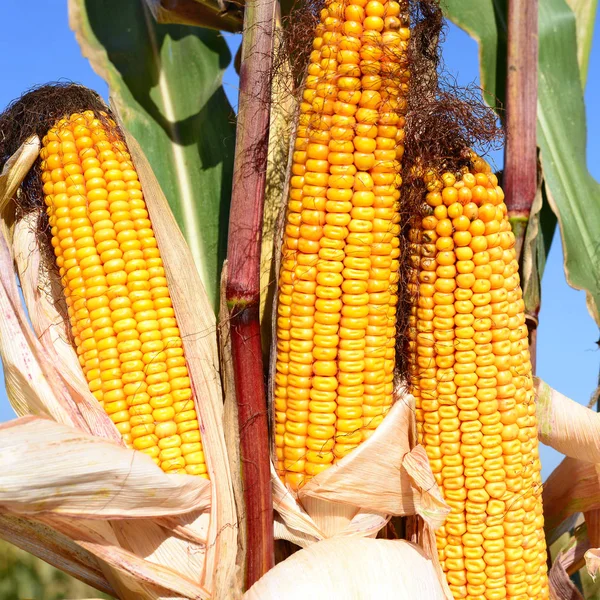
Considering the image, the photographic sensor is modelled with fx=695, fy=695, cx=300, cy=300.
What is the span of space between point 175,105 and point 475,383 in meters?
1.28

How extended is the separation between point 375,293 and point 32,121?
37.1 inches

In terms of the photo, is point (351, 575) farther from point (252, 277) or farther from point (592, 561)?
point (592, 561)

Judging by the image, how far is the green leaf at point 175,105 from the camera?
2045 millimetres

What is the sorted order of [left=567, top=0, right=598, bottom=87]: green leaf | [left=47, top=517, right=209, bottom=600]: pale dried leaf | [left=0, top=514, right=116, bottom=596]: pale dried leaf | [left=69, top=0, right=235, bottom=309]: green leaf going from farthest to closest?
[left=567, top=0, right=598, bottom=87]: green leaf
[left=69, top=0, right=235, bottom=309]: green leaf
[left=0, top=514, right=116, bottom=596]: pale dried leaf
[left=47, top=517, right=209, bottom=600]: pale dried leaf

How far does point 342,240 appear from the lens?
141 centimetres

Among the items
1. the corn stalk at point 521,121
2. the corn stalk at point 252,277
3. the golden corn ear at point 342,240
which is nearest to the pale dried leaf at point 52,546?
the corn stalk at point 252,277

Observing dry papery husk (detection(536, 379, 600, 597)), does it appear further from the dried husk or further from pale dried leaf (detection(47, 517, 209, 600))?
pale dried leaf (detection(47, 517, 209, 600))

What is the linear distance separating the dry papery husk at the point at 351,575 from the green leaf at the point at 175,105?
85cm

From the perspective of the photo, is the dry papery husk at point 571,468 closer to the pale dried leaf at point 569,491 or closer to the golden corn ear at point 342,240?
the pale dried leaf at point 569,491

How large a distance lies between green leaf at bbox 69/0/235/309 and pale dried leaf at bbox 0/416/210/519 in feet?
2.25

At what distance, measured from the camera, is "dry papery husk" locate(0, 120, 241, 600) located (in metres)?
1.34

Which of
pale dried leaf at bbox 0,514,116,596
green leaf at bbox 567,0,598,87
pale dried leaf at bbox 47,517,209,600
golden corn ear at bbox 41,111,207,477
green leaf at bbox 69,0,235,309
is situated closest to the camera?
pale dried leaf at bbox 47,517,209,600

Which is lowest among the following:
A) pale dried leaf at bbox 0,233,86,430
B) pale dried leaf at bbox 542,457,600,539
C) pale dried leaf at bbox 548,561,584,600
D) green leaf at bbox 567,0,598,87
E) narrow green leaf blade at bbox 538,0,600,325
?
pale dried leaf at bbox 548,561,584,600

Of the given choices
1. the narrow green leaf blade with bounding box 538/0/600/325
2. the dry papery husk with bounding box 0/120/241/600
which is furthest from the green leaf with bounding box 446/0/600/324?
the dry papery husk with bounding box 0/120/241/600
